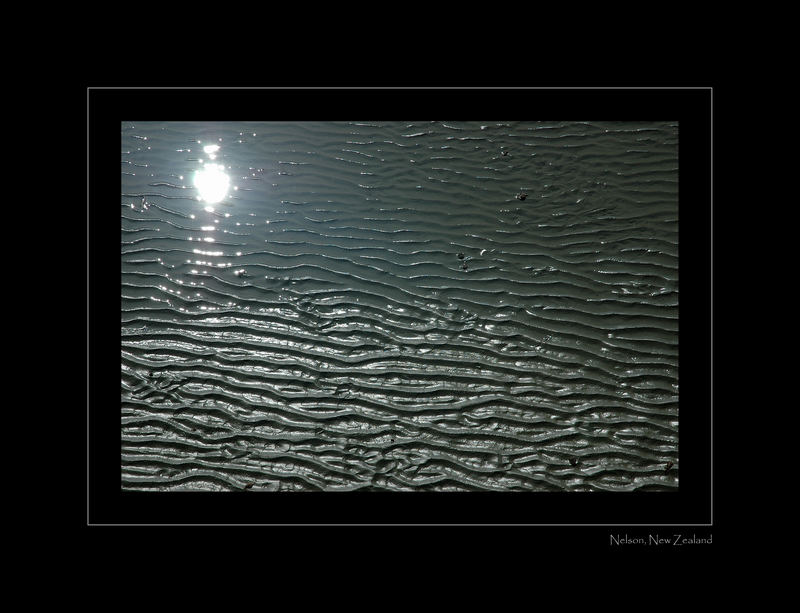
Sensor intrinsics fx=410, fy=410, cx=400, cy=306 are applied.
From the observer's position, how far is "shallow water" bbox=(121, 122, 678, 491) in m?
1.85

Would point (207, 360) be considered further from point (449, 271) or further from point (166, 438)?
point (449, 271)

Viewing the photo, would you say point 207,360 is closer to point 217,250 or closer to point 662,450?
point 217,250

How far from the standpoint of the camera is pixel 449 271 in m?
1.95

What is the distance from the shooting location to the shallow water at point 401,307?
1852 millimetres

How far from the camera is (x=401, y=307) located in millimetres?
1938
